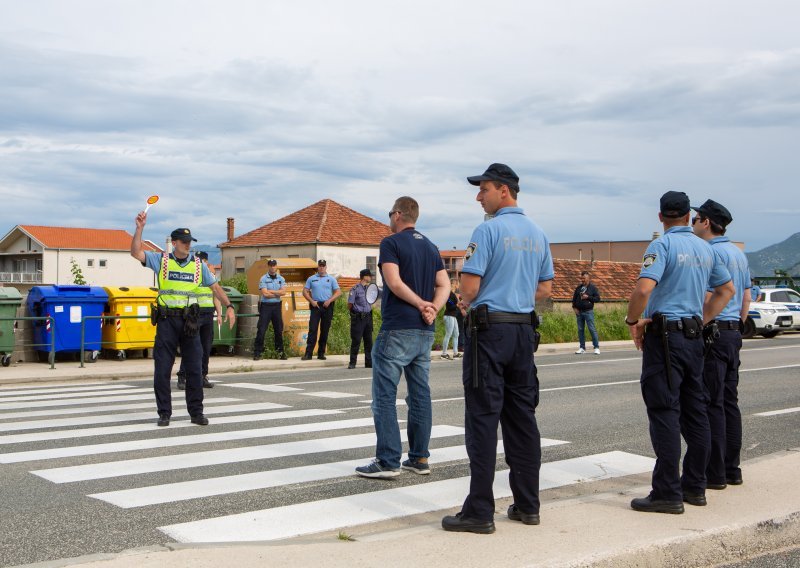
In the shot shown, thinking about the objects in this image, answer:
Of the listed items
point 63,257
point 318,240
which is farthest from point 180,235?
point 63,257

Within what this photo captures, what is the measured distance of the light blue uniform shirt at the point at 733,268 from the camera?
257 inches

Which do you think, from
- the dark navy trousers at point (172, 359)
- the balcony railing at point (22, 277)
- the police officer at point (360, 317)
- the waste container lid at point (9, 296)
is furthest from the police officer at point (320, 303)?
the balcony railing at point (22, 277)

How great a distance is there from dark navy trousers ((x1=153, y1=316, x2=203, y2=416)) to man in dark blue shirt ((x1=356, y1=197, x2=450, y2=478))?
10.2 feet

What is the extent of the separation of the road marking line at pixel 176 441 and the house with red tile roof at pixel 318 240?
5562 cm

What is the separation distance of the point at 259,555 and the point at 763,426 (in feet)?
22.9

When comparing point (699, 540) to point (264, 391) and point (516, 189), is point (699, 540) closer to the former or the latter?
point (516, 189)

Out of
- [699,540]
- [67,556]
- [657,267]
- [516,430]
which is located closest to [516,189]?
[657,267]

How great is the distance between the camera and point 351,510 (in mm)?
5922

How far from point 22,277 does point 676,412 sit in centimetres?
9702

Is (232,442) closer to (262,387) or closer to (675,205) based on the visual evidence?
(675,205)

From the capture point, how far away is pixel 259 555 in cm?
462

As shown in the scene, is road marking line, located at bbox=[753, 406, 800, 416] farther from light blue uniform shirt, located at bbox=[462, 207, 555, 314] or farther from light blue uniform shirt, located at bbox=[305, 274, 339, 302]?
light blue uniform shirt, located at bbox=[305, 274, 339, 302]

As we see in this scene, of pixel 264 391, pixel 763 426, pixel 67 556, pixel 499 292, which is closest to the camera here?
pixel 67 556

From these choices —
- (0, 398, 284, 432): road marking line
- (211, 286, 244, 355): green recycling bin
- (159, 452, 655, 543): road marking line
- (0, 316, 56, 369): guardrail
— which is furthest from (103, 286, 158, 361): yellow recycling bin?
(159, 452, 655, 543): road marking line
